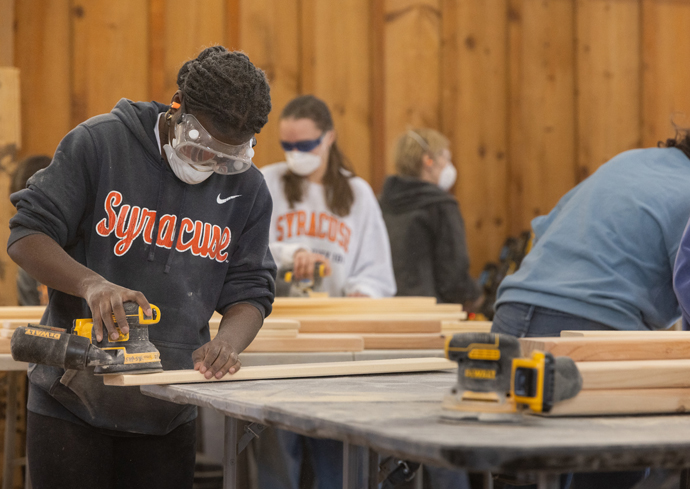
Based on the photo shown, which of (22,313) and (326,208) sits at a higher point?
(326,208)

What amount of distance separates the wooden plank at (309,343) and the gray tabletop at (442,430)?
91 cm

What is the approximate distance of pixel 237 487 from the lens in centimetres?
205

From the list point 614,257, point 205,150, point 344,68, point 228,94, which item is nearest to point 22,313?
point 205,150

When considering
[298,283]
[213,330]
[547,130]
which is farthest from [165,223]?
[547,130]

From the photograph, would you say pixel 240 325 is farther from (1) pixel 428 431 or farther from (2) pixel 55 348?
(1) pixel 428 431

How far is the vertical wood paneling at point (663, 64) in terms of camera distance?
7.54m

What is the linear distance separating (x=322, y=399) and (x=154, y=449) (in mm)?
727

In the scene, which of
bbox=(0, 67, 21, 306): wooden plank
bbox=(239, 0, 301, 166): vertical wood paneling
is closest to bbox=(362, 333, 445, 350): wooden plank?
bbox=(0, 67, 21, 306): wooden plank

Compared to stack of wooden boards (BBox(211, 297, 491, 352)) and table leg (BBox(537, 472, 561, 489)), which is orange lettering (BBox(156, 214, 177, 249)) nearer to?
stack of wooden boards (BBox(211, 297, 491, 352))

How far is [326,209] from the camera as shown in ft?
14.5

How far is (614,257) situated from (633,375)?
77 cm

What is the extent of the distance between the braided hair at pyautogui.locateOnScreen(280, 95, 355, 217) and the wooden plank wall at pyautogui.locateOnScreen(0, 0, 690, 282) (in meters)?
1.94

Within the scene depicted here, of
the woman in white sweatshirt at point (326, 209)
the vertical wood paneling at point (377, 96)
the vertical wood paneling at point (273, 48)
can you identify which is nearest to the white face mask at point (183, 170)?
the woman in white sweatshirt at point (326, 209)

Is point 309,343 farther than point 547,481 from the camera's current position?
Yes
